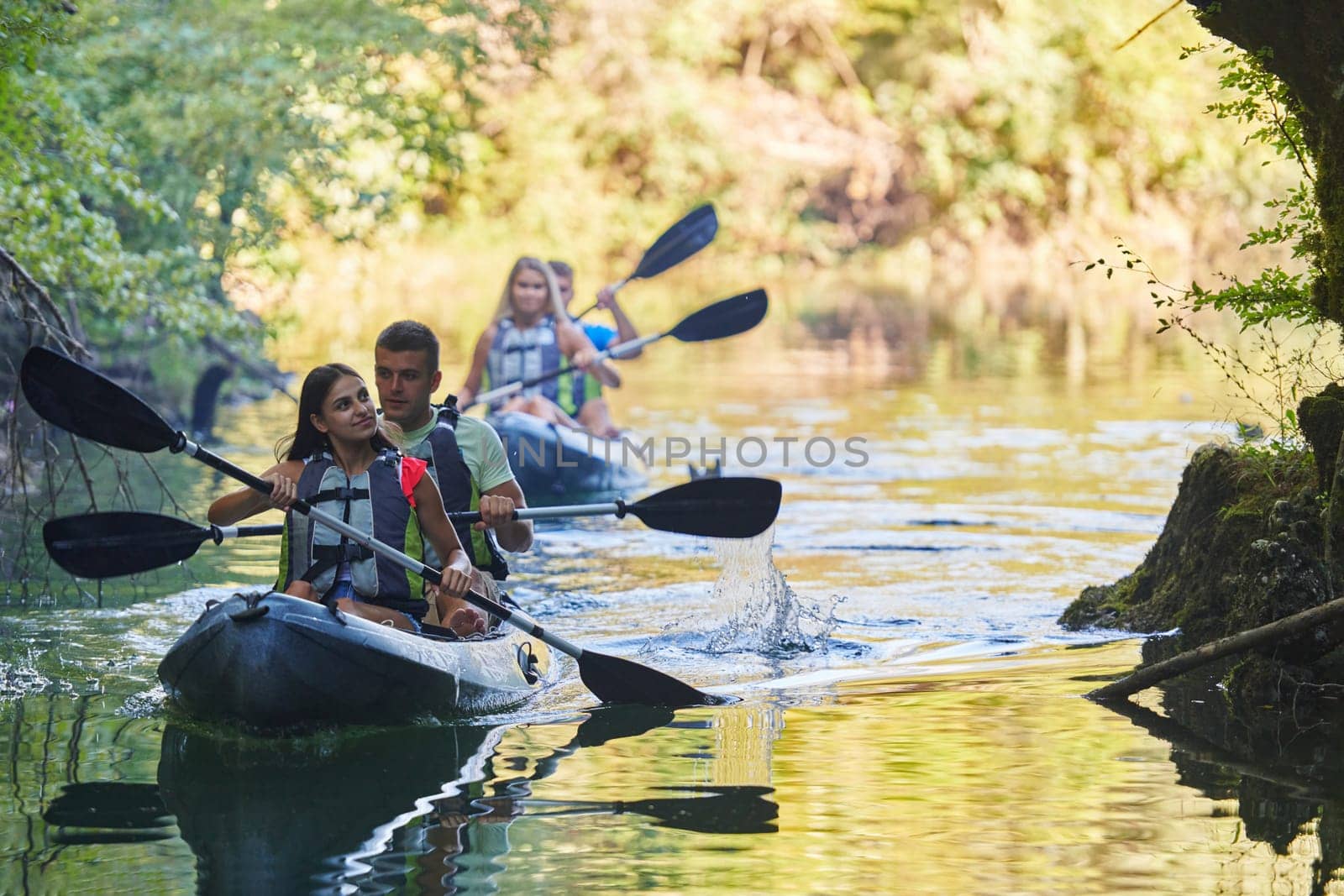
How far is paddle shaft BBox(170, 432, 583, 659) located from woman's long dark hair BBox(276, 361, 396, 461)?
170 mm

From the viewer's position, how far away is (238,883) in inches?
142

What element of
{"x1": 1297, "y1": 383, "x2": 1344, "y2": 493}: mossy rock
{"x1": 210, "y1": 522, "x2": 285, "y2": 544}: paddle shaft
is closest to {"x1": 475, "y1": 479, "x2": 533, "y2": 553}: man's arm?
{"x1": 210, "y1": 522, "x2": 285, "y2": 544}: paddle shaft

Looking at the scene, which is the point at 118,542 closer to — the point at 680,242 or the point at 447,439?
the point at 447,439

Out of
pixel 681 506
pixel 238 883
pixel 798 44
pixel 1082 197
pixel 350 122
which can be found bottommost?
pixel 238 883

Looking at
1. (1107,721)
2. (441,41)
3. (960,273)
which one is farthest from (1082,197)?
(1107,721)

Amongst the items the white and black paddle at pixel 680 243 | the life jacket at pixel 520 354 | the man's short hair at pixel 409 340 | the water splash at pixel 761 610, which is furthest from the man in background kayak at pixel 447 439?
the white and black paddle at pixel 680 243

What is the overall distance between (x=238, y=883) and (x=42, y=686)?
213 cm

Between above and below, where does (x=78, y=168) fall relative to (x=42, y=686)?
above

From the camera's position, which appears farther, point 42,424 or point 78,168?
point 78,168

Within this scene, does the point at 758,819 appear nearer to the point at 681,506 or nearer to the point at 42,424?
A: the point at 681,506

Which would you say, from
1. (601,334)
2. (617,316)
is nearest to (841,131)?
(617,316)

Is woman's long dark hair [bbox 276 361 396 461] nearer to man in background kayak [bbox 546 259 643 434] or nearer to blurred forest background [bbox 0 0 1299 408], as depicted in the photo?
man in background kayak [bbox 546 259 643 434]

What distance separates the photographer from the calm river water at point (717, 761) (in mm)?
3682

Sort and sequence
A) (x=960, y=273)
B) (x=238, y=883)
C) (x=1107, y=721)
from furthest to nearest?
1. (x=960, y=273)
2. (x=1107, y=721)
3. (x=238, y=883)
